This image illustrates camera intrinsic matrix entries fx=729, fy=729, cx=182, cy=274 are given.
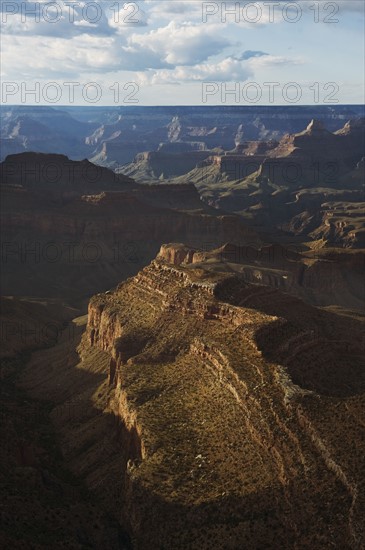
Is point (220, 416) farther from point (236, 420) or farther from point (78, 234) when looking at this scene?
point (78, 234)

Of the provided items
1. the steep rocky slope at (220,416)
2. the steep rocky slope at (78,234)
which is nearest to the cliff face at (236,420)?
the steep rocky slope at (220,416)

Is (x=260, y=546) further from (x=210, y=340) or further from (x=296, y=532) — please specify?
(x=210, y=340)

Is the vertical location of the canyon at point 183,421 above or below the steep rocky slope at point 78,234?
below

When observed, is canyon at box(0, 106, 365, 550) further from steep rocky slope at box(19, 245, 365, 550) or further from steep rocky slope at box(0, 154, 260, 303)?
steep rocky slope at box(0, 154, 260, 303)

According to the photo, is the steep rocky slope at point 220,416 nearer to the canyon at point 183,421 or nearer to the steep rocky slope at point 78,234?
the canyon at point 183,421

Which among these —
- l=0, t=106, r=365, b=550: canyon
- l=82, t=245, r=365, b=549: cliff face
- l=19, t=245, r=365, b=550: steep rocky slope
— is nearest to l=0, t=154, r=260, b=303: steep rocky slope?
l=0, t=106, r=365, b=550: canyon

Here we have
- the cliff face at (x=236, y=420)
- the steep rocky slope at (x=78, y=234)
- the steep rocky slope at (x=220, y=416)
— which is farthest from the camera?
the steep rocky slope at (x=78, y=234)

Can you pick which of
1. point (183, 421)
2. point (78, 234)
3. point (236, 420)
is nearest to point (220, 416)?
point (236, 420)
